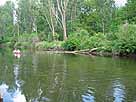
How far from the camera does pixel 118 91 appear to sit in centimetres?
1878

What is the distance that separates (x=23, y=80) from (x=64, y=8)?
54.1 meters

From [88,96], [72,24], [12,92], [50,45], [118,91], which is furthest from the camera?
→ [72,24]

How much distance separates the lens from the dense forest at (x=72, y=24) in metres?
57.8

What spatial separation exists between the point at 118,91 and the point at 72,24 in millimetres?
62157

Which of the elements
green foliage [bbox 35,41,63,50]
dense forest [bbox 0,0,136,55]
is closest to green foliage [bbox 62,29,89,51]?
dense forest [bbox 0,0,136,55]

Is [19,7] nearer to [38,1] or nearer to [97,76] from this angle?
[38,1]

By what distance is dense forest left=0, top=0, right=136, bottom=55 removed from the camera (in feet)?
190

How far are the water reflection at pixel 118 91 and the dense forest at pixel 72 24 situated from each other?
27467 mm

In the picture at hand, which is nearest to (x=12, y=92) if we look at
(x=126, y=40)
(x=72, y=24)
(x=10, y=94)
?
(x=10, y=94)

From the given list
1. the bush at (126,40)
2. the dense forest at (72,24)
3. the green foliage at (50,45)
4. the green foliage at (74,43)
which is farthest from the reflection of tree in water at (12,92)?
the green foliage at (50,45)

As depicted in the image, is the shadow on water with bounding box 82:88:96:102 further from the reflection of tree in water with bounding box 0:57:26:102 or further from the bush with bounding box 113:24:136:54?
the bush with bounding box 113:24:136:54

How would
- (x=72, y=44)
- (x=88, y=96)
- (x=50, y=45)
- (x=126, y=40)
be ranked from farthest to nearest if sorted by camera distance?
(x=50, y=45) < (x=72, y=44) < (x=126, y=40) < (x=88, y=96)

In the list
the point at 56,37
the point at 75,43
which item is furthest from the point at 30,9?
the point at 75,43

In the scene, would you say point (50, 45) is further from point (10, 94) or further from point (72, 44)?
point (10, 94)
